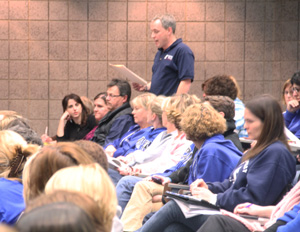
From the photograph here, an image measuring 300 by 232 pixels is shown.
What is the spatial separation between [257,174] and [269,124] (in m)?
0.32

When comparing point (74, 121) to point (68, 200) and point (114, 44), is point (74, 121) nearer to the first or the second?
point (114, 44)

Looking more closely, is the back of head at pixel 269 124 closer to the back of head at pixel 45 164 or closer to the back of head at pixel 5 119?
the back of head at pixel 45 164

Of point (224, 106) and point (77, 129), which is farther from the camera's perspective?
point (77, 129)

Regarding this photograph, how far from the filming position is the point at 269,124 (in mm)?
3111

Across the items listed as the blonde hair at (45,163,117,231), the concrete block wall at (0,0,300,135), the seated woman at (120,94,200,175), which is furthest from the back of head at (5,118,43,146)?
the concrete block wall at (0,0,300,135)

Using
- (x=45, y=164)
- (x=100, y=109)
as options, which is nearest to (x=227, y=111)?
(x=45, y=164)

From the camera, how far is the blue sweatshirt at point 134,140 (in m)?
4.93

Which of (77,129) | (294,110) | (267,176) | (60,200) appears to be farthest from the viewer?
(77,129)

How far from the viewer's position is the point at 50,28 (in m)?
7.54

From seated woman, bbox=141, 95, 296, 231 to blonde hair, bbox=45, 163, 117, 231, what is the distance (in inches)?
65.0

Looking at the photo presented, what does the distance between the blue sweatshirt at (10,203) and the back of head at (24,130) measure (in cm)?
88

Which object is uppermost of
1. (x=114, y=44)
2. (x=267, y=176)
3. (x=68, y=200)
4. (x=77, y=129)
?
(x=114, y=44)

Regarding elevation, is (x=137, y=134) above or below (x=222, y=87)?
below

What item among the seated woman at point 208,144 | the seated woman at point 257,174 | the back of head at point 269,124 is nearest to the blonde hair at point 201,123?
the seated woman at point 208,144
